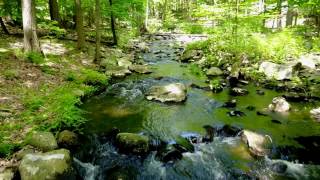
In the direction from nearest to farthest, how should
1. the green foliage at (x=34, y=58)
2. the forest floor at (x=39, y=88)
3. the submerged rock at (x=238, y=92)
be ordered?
1. the forest floor at (x=39, y=88)
2. the submerged rock at (x=238, y=92)
3. the green foliage at (x=34, y=58)

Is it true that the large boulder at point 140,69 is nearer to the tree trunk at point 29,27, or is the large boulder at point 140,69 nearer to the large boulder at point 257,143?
the tree trunk at point 29,27

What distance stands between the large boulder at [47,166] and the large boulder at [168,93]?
234 inches

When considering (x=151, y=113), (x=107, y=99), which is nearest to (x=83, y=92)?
(x=107, y=99)

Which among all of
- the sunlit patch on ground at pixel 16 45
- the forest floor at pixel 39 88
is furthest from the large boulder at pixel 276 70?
the sunlit patch on ground at pixel 16 45

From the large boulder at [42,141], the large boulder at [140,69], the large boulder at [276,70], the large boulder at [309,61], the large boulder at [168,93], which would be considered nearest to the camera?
the large boulder at [42,141]

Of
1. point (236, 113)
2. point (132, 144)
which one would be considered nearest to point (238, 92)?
point (236, 113)

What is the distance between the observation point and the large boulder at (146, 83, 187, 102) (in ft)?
38.2

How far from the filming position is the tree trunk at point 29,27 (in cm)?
1192

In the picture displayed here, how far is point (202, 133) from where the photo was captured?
884cm

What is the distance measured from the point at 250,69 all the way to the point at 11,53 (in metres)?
11.1

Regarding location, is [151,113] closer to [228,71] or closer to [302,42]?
[228,71]

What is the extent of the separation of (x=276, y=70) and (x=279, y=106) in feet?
13.4

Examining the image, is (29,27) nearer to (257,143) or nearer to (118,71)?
(118,71)

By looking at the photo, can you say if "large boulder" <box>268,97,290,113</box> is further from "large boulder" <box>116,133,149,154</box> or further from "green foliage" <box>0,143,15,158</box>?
"green foliage" <box>0,143,15,158</box>
